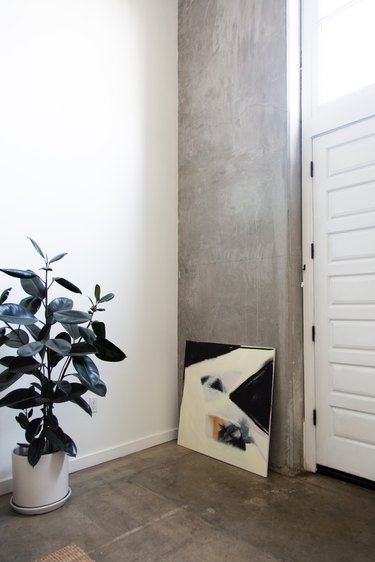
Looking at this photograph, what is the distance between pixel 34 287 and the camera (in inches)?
85.3

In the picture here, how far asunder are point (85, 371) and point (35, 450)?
0.47 meters

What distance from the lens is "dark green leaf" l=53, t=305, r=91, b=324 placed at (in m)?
2.03

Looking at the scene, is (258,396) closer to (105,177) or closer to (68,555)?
(68,555)

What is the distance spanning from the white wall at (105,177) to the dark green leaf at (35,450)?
44cm

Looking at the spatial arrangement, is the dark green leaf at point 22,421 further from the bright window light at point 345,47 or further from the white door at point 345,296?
the bright window light at point 345,47

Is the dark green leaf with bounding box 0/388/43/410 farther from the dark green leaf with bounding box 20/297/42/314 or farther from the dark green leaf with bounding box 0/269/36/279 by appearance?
the dark green leaf with bounding box 0/269/36/279

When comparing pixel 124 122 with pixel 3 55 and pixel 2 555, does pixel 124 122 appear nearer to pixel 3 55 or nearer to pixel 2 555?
pixel 3 55

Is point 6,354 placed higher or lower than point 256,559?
higher

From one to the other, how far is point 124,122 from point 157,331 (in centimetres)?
173

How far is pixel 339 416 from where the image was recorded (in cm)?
256

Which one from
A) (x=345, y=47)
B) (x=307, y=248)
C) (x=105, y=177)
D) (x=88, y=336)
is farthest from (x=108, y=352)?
(x=345, y=47)

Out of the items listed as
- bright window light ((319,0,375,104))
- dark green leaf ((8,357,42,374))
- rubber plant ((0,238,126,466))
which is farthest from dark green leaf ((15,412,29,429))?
bright window light ((319,0,375,104))

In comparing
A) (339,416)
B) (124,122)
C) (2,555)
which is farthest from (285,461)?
(124,122)

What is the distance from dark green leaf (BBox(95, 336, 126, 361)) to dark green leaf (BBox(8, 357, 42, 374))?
0.34 m
